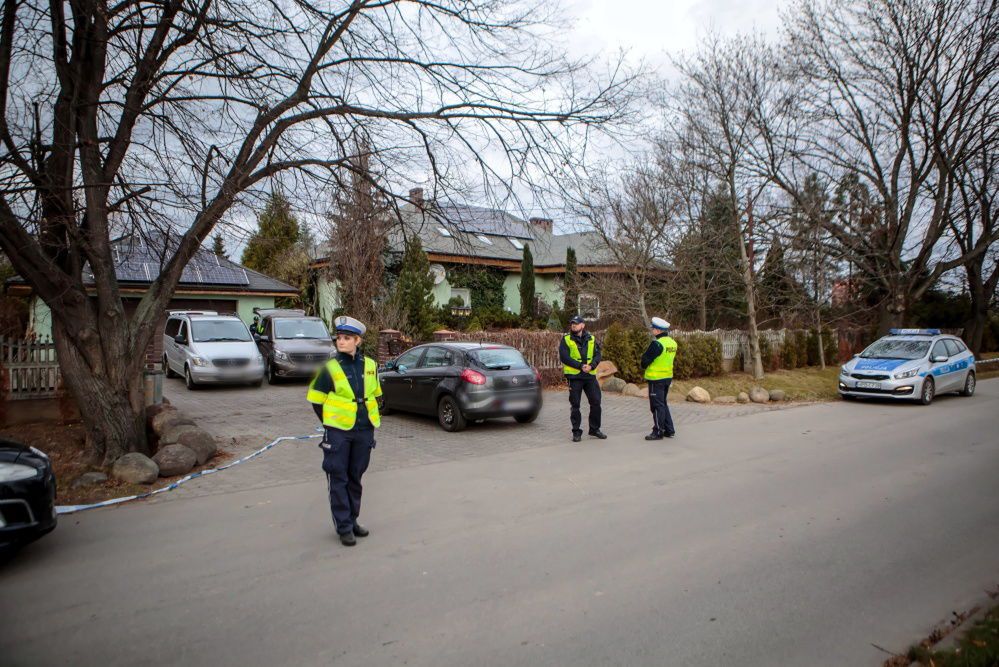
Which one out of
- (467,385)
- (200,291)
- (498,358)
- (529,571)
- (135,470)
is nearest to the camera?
(529,571)

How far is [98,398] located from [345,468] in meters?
4.81

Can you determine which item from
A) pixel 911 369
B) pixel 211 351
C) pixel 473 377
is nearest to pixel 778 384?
pixel 911 369

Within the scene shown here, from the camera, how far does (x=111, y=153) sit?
8.46 metres

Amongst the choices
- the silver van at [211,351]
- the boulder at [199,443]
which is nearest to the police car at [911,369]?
the boulder at [199,443]

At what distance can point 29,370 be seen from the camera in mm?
10125

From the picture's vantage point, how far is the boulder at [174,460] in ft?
25.9

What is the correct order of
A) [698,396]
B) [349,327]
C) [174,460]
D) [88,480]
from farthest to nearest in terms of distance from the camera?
[698,396]
[174,460]
[88,480]
[349,327]

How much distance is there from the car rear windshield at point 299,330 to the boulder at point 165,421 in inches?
331

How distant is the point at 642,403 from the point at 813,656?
1131cm

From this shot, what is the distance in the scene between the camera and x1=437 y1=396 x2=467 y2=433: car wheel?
10.8 metres

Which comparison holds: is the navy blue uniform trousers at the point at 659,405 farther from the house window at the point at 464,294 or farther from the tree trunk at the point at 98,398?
the house window at the point at 464,294

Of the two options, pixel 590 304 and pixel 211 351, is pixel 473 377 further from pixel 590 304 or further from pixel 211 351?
pixel 590 304

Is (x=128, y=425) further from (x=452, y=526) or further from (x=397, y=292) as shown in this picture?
(x=397, y=292)

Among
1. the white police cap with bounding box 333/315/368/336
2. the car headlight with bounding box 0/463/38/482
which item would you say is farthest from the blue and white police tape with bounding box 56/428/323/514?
the white police cap with bounding box 333/315/368/336
